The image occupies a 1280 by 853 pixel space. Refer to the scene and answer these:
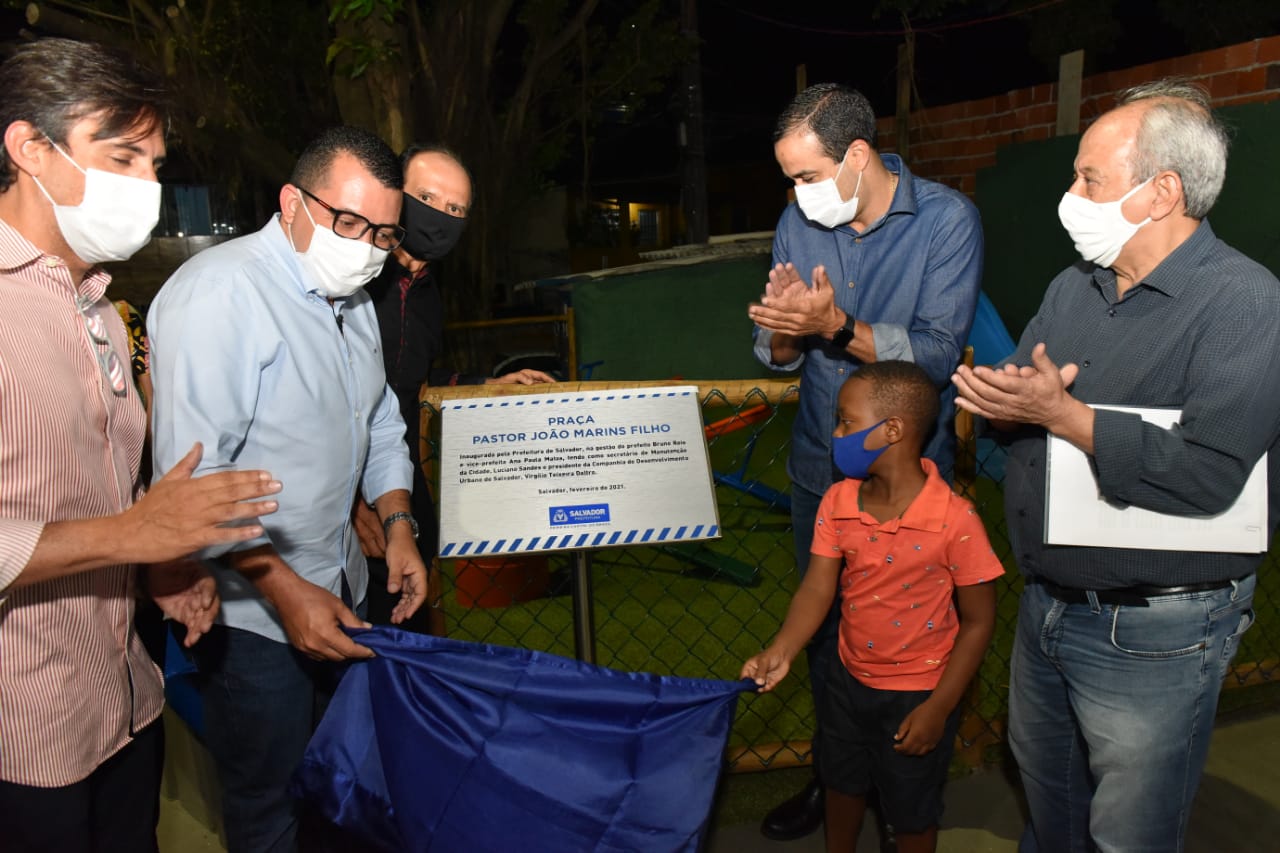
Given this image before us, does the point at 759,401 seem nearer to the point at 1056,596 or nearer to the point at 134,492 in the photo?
the point at 1056,596

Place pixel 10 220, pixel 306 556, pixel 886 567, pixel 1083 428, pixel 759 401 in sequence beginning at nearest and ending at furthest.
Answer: pixel 10 220, pixel 1083 428, pixel 306 556, pixel 886 567, pixel 759 401

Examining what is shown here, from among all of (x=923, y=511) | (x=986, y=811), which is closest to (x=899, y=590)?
(x=923, y=511)

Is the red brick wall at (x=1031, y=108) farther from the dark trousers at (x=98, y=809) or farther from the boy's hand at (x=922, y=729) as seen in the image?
the dark trousers at (x=98, y=809)

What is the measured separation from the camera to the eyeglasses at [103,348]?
1.76 m

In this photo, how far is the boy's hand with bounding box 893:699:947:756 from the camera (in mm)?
2254

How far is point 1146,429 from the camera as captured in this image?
175cm

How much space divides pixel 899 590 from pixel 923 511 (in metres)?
0.21

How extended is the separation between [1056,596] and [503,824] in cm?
134

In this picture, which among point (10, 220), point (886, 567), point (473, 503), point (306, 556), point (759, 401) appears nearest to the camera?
point (10, 220)

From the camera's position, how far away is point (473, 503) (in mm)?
2486

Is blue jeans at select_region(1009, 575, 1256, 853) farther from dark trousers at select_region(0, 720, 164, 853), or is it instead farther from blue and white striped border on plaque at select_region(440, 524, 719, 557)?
dark trousers at select_region(0, 720, 164, 853)

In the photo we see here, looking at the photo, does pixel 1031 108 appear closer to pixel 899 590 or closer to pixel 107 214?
pixel 899 590

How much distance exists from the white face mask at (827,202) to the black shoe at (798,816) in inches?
70.6

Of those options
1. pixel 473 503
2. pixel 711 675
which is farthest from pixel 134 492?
pixel 711 675
